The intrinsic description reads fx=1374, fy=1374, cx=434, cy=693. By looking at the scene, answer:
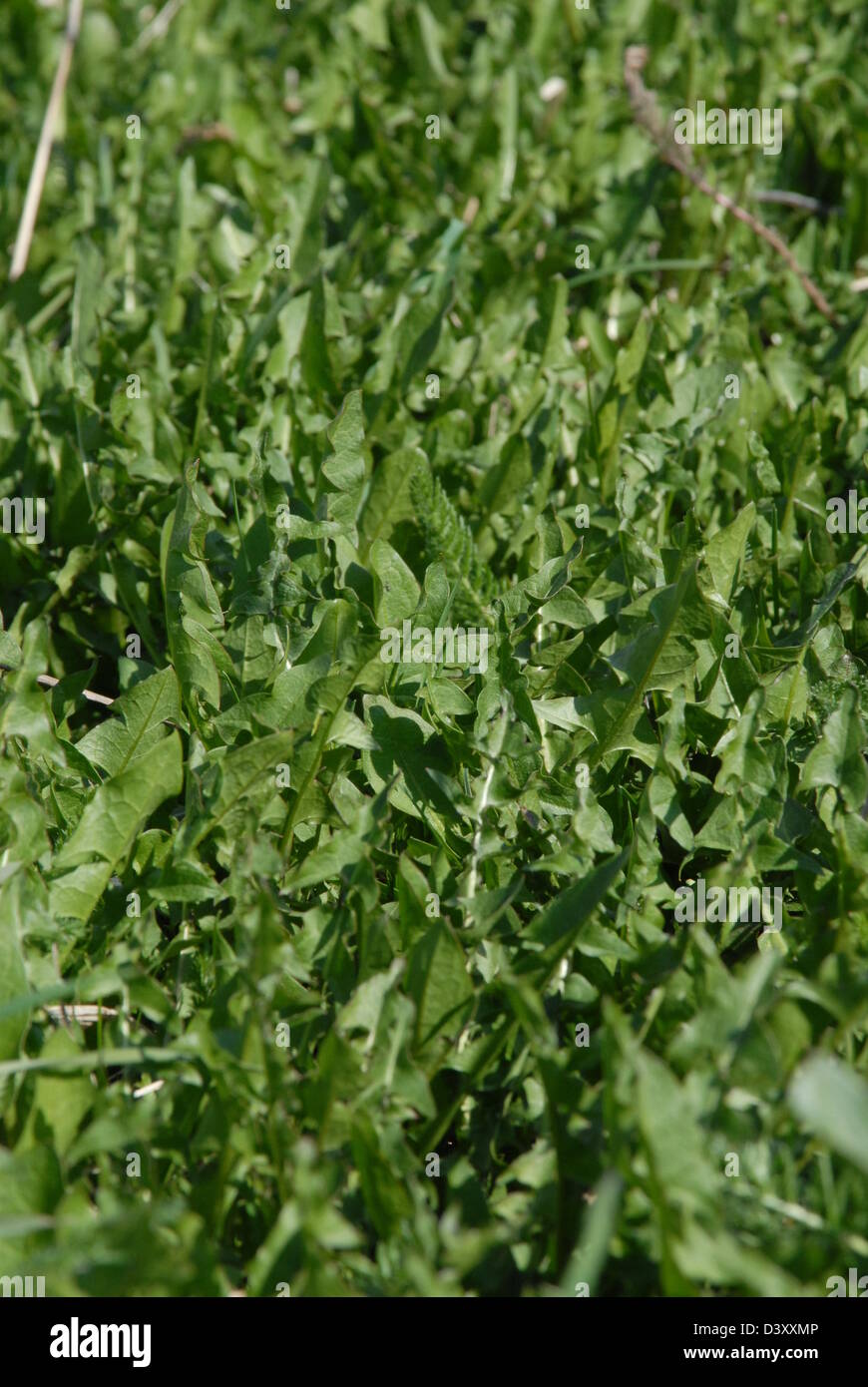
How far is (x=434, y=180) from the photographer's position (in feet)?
12.1

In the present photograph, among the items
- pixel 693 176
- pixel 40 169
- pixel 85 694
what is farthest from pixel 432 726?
pixel 40 169

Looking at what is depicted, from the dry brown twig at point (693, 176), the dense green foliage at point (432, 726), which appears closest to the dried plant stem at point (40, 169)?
the dense green foliage at point (432, 726)

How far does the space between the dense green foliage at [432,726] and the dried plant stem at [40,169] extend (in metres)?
0.06

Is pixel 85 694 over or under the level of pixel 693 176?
under

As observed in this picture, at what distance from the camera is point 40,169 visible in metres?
3.53

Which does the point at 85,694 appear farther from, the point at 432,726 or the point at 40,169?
the point at 40,169

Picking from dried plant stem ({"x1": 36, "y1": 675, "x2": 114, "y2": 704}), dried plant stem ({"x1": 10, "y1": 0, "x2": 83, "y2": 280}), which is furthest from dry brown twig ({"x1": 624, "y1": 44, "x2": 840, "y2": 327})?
dried plant stem ({"x1": 36, "y1": 675, "x2": 114, "y2": 704})

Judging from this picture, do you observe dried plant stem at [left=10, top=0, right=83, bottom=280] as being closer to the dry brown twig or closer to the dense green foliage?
the dense green foliage

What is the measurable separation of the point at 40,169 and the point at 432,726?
7.22 ft

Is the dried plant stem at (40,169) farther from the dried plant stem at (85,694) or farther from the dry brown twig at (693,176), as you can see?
the dry brown twig at (693,176)

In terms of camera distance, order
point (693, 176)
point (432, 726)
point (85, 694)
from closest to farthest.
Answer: point (432, 726), point (85, 694), point (693, 176)

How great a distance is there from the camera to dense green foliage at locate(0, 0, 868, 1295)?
5.11ft
